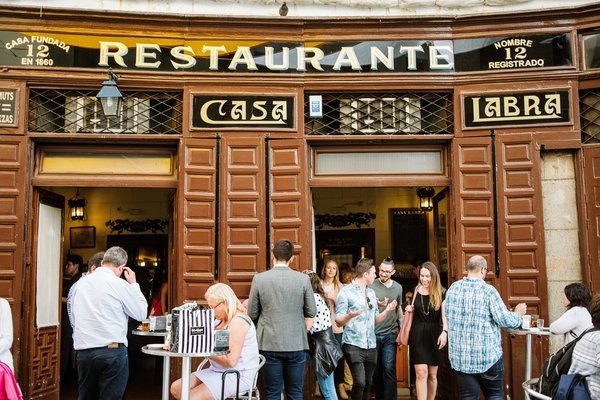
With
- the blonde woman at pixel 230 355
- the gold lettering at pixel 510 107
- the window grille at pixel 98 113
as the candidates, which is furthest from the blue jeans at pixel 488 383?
the window grille at pixel 98 113

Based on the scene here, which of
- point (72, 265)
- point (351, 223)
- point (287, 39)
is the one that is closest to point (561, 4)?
point (287, 39)

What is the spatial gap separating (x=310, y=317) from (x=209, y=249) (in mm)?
2385

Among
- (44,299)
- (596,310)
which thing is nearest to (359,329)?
(596,310)

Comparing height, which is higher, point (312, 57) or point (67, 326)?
point (312, 57)

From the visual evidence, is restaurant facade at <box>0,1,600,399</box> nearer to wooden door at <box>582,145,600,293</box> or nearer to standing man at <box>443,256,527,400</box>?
wooden door at <box>582,145,600,293</box>

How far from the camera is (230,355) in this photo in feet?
19.0

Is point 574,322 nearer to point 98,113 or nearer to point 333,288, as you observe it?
point 333,288

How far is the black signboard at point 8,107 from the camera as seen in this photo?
28.7 feet

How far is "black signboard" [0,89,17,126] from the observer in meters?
8.73

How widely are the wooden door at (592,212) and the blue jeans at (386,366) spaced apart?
2512 mm

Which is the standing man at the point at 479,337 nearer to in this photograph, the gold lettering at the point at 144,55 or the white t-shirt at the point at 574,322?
the white t-shirt at the point at 574,322

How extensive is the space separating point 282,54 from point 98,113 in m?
2.45

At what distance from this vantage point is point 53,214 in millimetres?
Result: 9250

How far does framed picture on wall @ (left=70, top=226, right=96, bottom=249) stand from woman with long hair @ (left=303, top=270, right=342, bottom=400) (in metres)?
6.80
